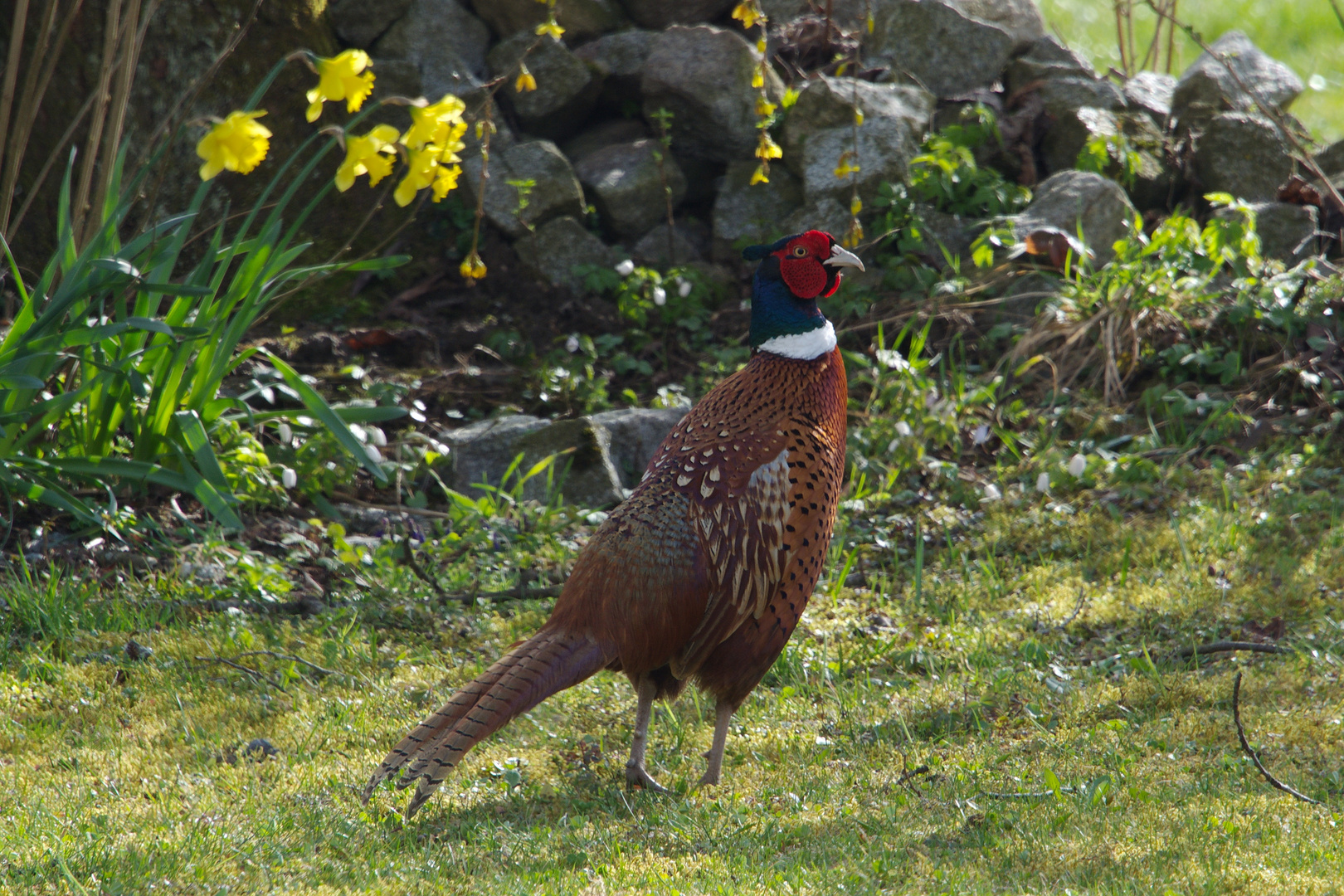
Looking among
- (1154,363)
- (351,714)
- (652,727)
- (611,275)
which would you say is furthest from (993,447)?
(351,714)

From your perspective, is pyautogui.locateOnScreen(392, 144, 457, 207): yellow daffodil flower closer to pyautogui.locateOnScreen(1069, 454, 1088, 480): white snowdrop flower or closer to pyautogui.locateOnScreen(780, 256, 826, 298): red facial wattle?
pyautogui.locateOnScreen(780, 256, 826, 298): red facial wattle

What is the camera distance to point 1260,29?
41.3 feet

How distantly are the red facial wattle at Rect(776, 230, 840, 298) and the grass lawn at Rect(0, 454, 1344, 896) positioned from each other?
1220 millimetres

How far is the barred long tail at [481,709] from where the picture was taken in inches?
102

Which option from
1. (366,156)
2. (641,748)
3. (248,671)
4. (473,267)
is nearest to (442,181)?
(366,156)

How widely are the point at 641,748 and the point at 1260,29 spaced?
1265cm

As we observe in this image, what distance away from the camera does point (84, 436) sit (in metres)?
4.34

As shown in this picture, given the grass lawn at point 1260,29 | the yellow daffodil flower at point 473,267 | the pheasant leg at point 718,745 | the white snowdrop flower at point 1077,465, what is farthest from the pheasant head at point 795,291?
the grass lawn at point 1260,29

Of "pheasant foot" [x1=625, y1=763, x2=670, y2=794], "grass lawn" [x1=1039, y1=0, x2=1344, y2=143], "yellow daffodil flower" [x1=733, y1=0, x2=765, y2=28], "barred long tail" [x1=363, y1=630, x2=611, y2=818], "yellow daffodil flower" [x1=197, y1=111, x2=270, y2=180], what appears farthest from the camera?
"grass lawn" [x1=1039, y1=0, x2=1344, y2=143]

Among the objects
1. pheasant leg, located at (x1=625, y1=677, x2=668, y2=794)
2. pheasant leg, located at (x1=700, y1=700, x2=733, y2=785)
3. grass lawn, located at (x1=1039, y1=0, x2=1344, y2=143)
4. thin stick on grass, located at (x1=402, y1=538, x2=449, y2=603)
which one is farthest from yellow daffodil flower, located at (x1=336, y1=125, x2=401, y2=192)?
grass lawn, located at (x1=1039, y1=0, x2=1344, y2=143)

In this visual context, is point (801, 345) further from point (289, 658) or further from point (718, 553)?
point (289, 658)

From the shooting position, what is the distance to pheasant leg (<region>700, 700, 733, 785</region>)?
3.10 m

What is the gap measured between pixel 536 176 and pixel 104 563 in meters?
3.23

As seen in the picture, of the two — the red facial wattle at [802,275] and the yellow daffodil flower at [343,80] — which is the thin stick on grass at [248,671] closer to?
the yellow daffodil flower at [343,80]
